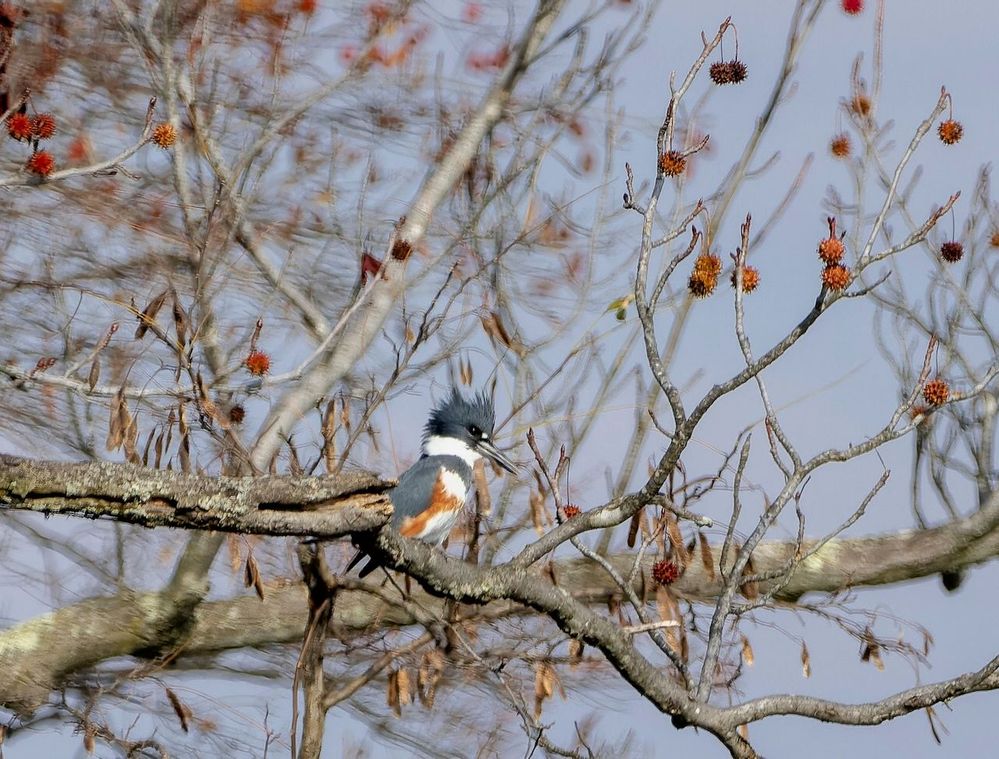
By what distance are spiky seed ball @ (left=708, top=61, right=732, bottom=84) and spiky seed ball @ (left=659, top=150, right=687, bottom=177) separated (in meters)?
1.00

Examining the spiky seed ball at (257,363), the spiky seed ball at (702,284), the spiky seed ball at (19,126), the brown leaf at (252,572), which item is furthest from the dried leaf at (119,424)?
the spiky seed ball at (702,284)

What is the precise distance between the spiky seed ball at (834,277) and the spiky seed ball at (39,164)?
2450mm

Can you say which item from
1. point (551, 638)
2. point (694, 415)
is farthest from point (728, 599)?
point (551, 638)

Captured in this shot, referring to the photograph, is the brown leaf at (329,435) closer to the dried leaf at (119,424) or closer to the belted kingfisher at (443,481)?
the dried leaf at (119,424)

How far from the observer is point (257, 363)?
15.2 ft

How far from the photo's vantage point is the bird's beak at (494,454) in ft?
18.2

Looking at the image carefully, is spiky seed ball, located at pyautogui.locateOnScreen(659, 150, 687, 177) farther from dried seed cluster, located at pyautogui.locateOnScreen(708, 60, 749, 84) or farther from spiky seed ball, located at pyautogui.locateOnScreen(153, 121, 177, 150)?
spiky seed ball, located at pyautogui.locateOnScreen(153, 121, 177, 150)

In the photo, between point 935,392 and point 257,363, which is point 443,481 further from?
point 935,392

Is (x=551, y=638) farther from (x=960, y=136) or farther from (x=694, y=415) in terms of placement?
(x=960, y=136)

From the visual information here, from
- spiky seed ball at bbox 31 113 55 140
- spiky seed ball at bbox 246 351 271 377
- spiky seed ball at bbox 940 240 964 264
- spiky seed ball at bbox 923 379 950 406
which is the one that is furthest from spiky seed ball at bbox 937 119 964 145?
spiky seed ball at bbox 31 113 55 140

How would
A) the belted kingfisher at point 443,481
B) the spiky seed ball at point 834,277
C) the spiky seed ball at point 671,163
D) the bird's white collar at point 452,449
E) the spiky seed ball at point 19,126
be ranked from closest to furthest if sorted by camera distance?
1. the spiky seed ball at point 834,277
2. the spiky seed ball at point 671,163
3. the spiky seed ball at point 19,126
4. the belted kingfisher at point 443,481
5. the bird's white collar at point 452,449

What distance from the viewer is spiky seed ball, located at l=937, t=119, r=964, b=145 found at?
17.9ft

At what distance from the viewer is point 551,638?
4.23m

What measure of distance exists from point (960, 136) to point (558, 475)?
281cm
